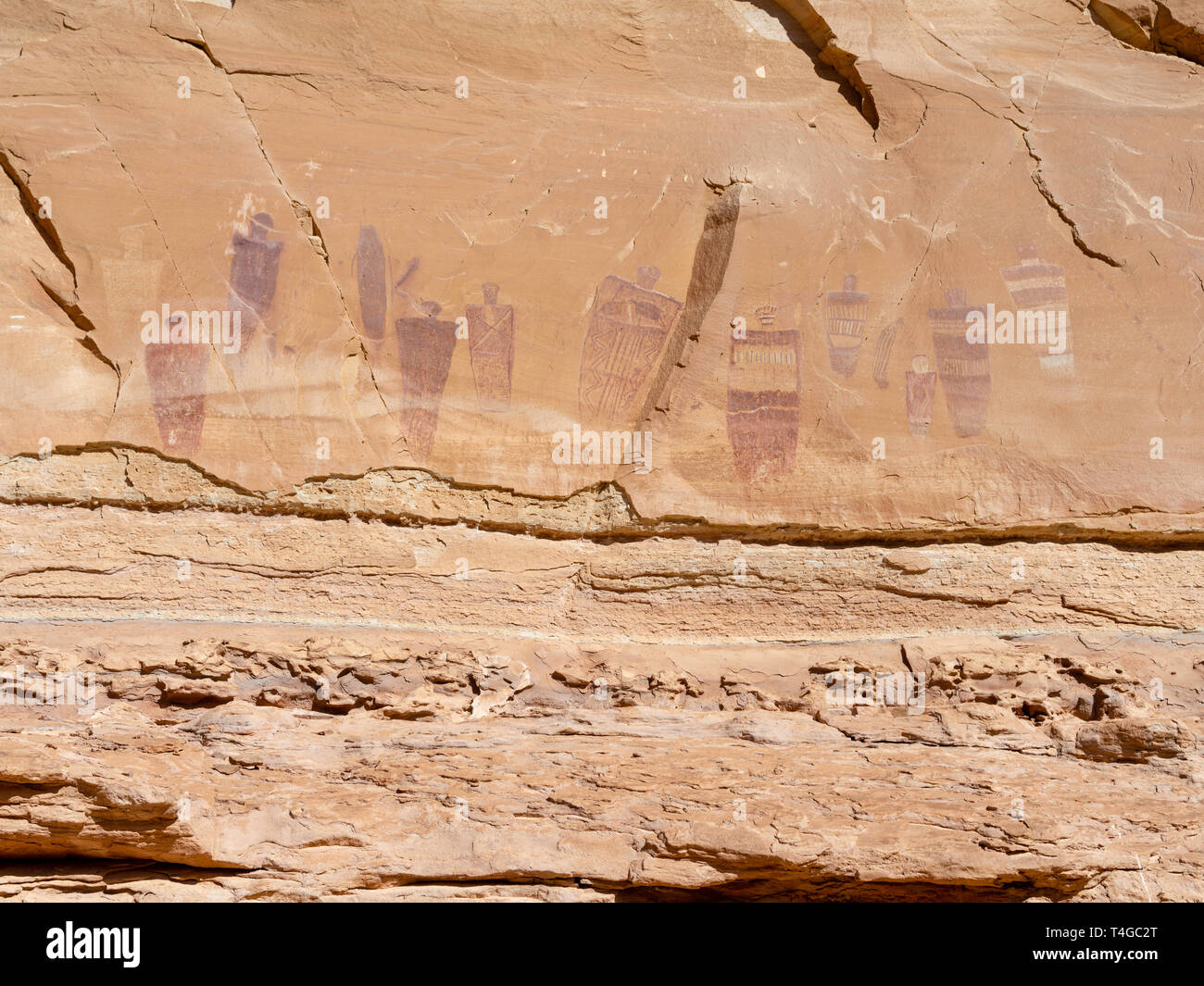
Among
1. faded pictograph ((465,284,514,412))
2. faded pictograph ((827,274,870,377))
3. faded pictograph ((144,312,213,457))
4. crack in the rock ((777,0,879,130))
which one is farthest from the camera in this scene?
Result: crack in the rock ((777,0,879,130))

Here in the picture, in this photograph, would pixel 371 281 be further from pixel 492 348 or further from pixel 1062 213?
pixel 1062 213

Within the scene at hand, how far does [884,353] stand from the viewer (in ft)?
17.4

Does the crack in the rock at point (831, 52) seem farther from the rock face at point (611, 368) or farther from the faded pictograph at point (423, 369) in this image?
the faded pictograph at point (423, 369)

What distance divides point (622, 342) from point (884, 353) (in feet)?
4.51

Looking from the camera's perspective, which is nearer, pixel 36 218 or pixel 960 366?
pixel 36 218

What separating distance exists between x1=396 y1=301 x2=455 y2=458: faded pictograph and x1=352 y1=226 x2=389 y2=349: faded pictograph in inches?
4.4

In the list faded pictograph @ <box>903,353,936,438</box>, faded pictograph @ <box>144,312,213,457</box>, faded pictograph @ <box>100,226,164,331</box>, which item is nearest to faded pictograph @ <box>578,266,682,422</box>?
faded pictograph @ <box>903,353,936,438</box>

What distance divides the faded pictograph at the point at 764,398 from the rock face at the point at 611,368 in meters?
0.02

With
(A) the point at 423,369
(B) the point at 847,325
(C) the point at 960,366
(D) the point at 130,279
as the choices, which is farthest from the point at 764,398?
(D) the point at 130,279

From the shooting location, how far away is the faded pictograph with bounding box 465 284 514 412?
5191mm

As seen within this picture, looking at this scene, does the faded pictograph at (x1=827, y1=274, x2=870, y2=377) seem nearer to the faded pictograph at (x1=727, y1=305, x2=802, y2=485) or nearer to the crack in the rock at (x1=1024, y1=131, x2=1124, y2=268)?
the faded pictograph at (x1=727, y1=305, x2=802, y2=485)

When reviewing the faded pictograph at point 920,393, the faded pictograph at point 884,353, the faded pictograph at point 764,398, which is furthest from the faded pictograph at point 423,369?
the faded pictograph at point 920,393

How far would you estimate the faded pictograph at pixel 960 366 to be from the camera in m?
5.27

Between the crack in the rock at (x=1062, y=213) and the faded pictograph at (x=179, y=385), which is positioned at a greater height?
the crack in the rock at (x=1062, y=213)
